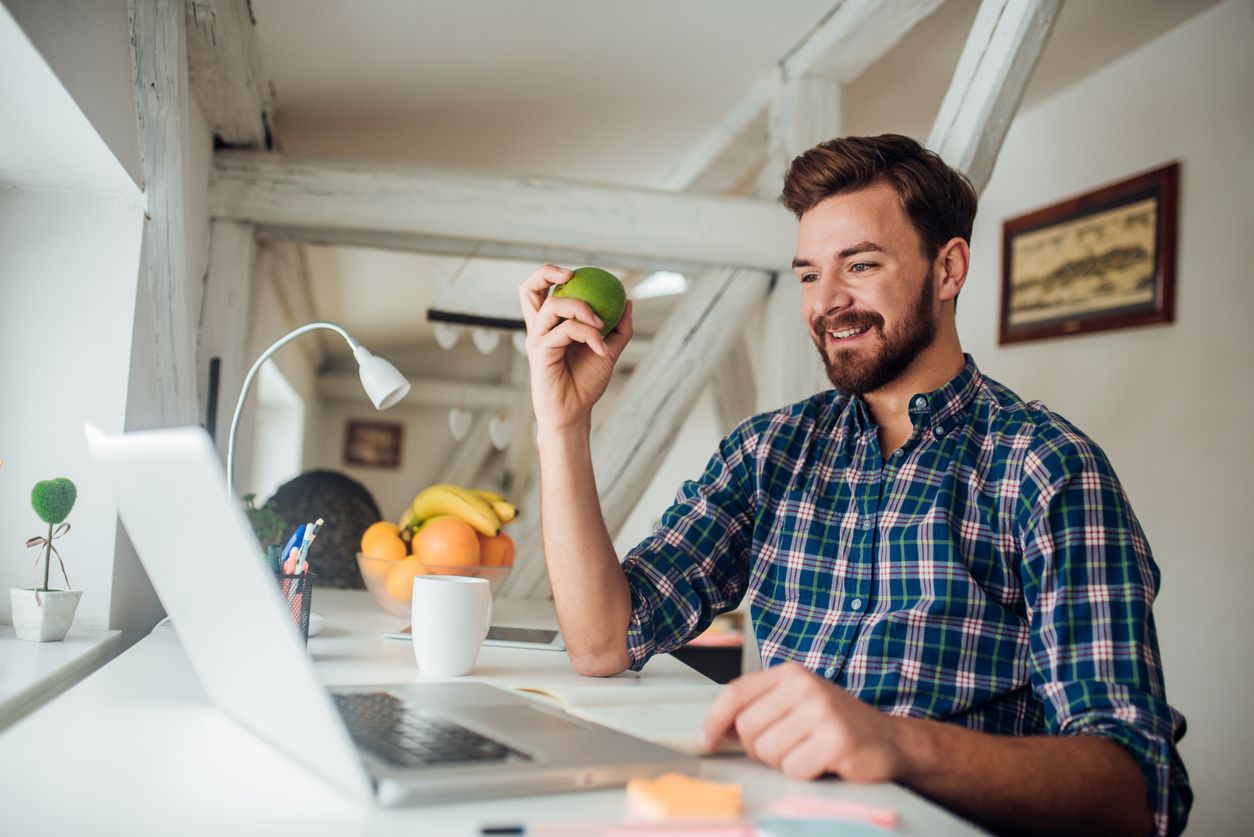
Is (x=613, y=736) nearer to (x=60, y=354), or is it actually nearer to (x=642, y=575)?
(x=642, y=575)

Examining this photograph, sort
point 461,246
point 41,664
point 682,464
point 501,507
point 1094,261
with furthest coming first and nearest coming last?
point 682,464 → point 1094,261 → point 461,246 → point 501,507 → point 41,664

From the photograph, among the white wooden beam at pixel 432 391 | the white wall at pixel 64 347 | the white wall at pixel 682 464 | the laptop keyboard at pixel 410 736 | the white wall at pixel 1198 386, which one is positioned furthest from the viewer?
the white wooden beam at pixel 432 391

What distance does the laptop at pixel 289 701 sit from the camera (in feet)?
2.17

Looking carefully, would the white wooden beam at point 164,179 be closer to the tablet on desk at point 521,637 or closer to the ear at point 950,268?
the tablet on desk at point 521,637

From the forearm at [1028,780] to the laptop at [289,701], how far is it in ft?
0.78

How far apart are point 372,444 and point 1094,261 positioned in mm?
7642

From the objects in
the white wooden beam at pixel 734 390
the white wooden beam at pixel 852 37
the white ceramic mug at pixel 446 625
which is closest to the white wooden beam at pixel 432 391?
the white wooden beam at pixel 734 390

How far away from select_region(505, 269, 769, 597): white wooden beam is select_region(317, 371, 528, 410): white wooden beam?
242 inches

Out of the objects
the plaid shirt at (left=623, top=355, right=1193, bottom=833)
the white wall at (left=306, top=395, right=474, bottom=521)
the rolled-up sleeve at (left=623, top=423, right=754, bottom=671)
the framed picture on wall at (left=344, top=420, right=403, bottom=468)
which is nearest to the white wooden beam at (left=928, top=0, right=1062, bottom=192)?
the plaid shirt at (left=623, top=355, right=1193, bottom=833)

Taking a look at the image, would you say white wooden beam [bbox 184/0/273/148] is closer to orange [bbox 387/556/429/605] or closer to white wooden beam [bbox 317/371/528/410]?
orange [bbox 387/556/429/605]

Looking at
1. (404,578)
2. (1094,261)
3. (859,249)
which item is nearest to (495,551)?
(404,578)

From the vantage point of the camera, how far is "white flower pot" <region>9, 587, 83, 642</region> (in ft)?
4.52

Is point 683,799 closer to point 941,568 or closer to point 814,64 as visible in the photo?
point 941,568

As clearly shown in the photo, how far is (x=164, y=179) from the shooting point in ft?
5.56
